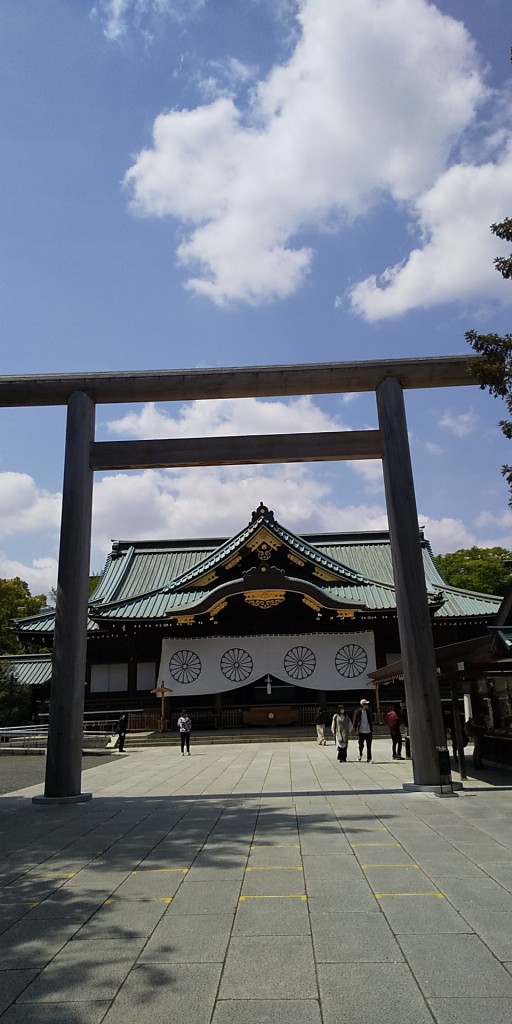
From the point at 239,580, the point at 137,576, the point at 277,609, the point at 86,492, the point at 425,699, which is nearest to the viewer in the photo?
the point at 425,699

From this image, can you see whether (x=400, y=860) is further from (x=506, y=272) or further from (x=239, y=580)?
(x=239, y=580)

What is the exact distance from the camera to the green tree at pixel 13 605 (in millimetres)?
38394

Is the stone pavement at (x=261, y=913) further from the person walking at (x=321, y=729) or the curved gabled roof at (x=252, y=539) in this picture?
the curved gabled roof at (x=252, y=539)

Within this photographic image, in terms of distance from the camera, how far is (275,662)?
75.0ft

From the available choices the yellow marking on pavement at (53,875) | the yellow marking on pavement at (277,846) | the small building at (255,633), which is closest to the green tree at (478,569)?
the small building at (255,633)

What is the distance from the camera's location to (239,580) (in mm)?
22453

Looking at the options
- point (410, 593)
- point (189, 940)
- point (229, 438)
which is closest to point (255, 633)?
point (229, 438)

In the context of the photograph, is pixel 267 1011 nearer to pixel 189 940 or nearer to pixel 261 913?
pixel 189 940

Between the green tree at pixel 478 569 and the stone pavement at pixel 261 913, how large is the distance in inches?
1497

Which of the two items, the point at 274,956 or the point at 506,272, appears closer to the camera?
the point at 274,956

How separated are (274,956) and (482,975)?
3.62ft

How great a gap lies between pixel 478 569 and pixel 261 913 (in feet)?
144

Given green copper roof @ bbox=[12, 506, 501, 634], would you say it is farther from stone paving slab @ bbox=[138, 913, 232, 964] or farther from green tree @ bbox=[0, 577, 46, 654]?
stone paving slab @ bbox=[138, 913, 232, 964]

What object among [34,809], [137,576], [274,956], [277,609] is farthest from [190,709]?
[274,956]
